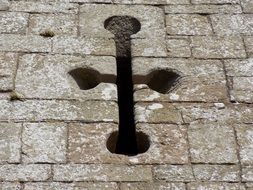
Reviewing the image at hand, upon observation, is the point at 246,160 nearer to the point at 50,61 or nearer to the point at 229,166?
the point at 229,166

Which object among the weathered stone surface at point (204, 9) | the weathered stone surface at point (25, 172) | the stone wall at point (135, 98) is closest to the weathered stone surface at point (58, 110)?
the stone wall at point (135, 98)

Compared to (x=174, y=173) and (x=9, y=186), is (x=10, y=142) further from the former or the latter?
(x=174, y=173)

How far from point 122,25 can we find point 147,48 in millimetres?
324

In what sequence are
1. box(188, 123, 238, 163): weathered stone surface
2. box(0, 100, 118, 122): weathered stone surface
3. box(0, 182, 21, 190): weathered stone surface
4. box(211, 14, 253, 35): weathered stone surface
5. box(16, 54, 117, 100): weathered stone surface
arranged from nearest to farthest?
box(0, 182, 21, 190): weathered stone surface → box(188, 123, 238, 163): weathered stone surface → box(0, 100, 118, 122): weathered stone surface → box(16, 54, 117, 100): weathered stone surface → box(211, 14, 253, 35): weathered stone surface

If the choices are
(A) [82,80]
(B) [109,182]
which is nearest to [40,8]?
(A) [82,80]

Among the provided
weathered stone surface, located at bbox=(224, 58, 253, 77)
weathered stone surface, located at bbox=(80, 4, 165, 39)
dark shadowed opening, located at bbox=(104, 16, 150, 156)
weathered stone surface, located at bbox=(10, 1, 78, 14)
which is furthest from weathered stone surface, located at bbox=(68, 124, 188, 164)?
weathered stone surface, located at bbox=(10, 1, 78, 14)

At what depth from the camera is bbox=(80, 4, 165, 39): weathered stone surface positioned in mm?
4984

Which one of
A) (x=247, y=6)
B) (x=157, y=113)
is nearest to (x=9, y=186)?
(x=157, y=113)

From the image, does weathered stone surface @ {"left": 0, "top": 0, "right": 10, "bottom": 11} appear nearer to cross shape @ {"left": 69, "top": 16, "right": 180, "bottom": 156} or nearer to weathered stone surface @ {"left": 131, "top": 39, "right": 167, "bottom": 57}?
cross shape @ {"left": 69, "top": 16, "right": 180, "bottom": 156}

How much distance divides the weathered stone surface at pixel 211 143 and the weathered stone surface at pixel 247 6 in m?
1.11

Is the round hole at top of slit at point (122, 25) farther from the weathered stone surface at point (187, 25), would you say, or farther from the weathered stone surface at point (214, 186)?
the weathered stone surface at point (214, 186)

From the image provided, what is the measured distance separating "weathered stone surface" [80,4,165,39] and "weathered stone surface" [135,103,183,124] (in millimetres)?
637

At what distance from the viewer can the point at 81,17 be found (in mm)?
5070

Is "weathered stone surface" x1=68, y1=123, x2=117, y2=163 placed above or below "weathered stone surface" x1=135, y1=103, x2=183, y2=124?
below
